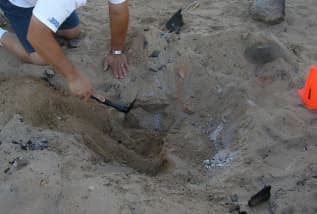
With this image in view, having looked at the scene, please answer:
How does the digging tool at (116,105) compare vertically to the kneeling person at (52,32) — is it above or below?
below

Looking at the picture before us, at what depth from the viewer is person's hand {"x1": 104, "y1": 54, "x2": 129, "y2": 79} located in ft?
11.0

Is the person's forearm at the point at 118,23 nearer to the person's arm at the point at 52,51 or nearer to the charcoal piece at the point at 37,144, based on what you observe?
the person's arm at the point at 52,51

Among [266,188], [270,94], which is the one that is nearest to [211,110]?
[270,94]

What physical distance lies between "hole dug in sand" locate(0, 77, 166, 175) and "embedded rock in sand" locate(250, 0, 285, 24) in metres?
1.27

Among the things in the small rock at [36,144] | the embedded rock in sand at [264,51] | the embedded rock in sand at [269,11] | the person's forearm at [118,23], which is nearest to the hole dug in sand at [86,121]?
the small rock at [36,144]

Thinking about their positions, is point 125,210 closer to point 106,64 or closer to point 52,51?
point 52,51

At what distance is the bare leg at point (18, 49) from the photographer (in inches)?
134

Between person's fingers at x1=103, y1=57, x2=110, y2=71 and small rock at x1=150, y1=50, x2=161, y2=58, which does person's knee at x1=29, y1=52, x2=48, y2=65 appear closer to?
person's fingers at x1=103, y1=57, x2=110, y2=71

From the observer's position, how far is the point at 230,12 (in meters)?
3.85

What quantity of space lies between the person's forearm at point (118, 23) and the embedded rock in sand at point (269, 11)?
1.04 meters

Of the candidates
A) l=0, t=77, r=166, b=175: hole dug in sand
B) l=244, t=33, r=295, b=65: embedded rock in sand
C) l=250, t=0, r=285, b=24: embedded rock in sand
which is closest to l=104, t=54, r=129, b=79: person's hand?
l=0, t=77, r=166, b=175: hole dug in sand

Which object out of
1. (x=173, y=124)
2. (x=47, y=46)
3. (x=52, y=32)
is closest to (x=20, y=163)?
(x=47, y=46)

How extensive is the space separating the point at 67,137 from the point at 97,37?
121 centimetres

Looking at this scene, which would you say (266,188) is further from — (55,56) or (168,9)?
(168,9)
